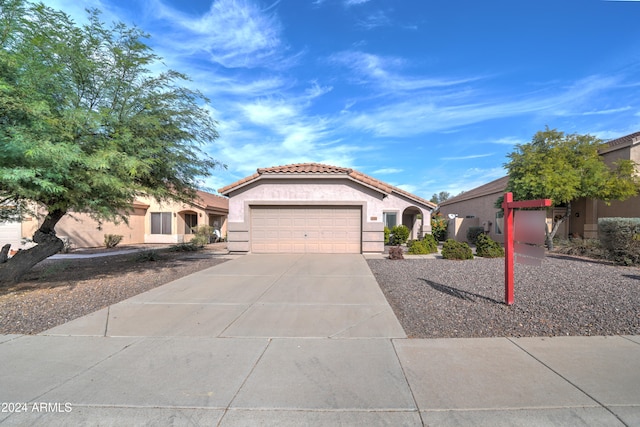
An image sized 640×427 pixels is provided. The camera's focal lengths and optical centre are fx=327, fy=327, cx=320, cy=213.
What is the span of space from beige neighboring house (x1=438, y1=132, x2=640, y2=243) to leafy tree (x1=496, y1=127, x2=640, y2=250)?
1.01 metres

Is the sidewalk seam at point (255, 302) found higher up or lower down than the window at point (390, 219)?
lower down

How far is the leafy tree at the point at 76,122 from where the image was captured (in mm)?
5871

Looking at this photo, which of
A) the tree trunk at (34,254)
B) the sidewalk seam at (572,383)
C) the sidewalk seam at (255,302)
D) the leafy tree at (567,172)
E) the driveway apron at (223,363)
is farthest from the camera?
the leafy tree at (567,172)

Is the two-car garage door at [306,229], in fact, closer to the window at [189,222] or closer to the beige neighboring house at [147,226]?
the beige neighboring house at [147,226]

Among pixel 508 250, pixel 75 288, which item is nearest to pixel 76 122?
pixel 75 288

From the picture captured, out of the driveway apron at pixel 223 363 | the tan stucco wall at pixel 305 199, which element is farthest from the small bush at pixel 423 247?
the driveway apron at pixel 223 363

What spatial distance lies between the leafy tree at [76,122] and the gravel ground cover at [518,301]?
6312 millimetres

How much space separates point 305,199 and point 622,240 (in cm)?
1131

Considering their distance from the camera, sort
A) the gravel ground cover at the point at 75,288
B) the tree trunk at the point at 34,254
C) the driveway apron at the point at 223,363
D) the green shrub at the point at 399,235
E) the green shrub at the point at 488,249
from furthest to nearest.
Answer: the green shrub at the point at 399,235, the green shrub at the point at 488,249, the tree trunk at the point at 34,254, the gravel ground cover at the point at 75,288, the driveway apron at the point at 223,363

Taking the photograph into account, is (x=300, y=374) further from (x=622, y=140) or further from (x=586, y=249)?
(x=622, y=140)

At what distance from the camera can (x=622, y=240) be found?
34.9 ft

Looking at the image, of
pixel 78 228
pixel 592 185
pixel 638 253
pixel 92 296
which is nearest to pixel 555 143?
pixel 592 185

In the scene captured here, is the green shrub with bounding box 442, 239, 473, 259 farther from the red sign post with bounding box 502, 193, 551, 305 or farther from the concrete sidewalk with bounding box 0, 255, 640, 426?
the concrete sidewalk with bounding box 0, 255, 640, 426

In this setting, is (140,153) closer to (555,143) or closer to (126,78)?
(126,78)
